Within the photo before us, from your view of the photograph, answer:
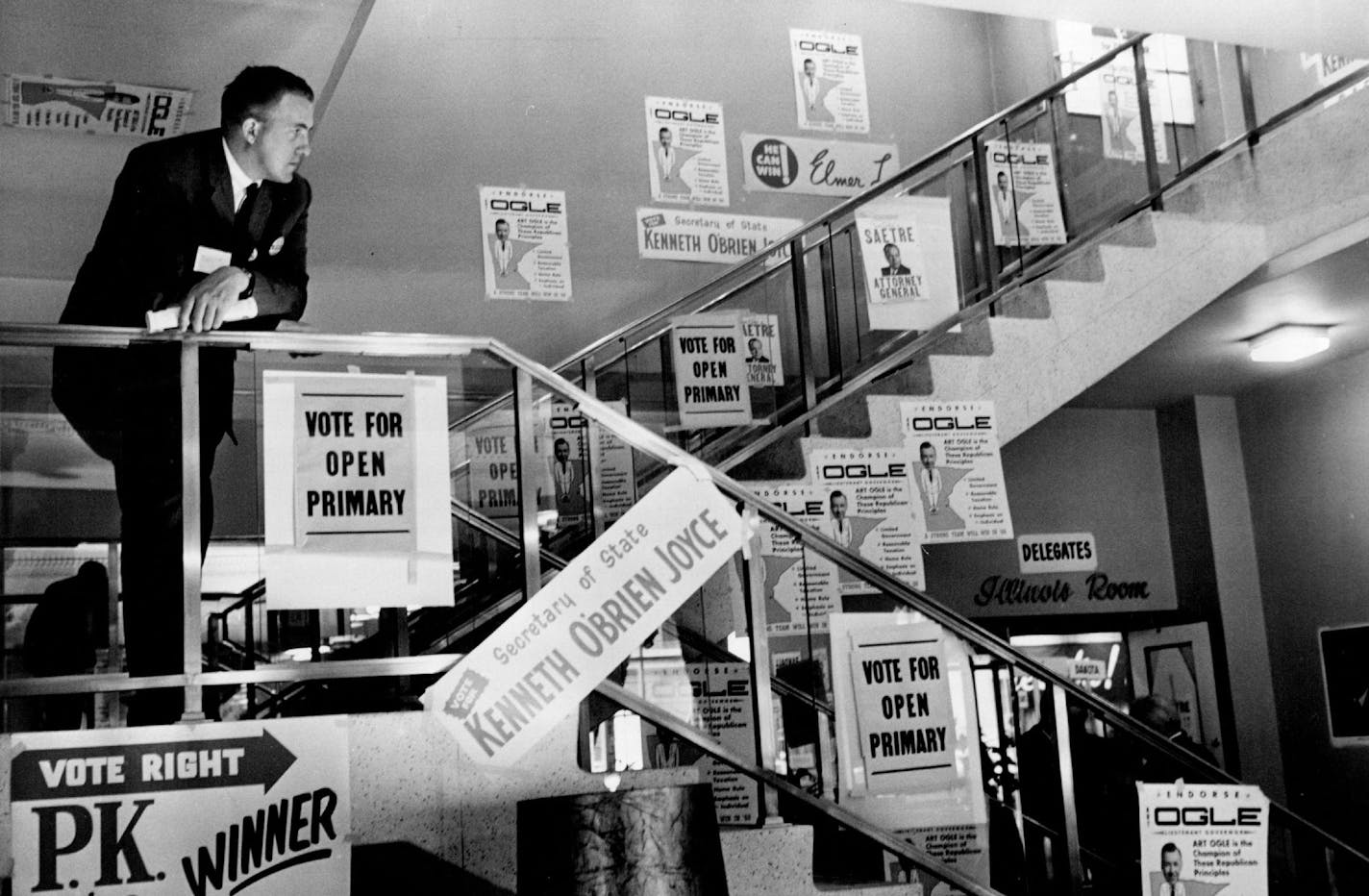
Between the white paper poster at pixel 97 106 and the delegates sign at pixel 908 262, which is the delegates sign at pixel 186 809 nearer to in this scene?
the white paper poster at pixel 97 106

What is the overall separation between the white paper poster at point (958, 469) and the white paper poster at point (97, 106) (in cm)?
307

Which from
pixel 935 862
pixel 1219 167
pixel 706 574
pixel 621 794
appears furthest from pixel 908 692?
pixel 1219 167

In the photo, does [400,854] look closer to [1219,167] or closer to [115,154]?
[115,154]

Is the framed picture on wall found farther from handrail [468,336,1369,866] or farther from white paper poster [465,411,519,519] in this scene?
white paper poster [465,411,519,519]

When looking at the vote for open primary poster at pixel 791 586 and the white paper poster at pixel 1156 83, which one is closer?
the vote for open primary poster at pixel 791 586

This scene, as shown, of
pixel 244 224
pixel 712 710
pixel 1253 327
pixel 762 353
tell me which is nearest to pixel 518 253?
pixel 762 353

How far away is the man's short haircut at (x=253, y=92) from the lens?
391 centimetres

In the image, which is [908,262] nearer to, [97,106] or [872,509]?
[872,509]

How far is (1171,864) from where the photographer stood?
4.38 m

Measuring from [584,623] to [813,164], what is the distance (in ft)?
17.3

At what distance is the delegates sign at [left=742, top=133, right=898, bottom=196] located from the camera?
7.94 m

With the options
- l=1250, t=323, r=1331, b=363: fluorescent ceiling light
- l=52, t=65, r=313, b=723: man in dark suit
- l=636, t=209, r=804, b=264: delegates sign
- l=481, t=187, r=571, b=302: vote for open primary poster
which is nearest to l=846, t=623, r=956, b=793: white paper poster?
l=52, t=65, r=313, b=723: man in dark suit

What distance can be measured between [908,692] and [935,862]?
0.52 metres

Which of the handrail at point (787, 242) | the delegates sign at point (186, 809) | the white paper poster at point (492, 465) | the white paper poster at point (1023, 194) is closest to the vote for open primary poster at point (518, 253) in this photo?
the handrail at point (787, 242)
